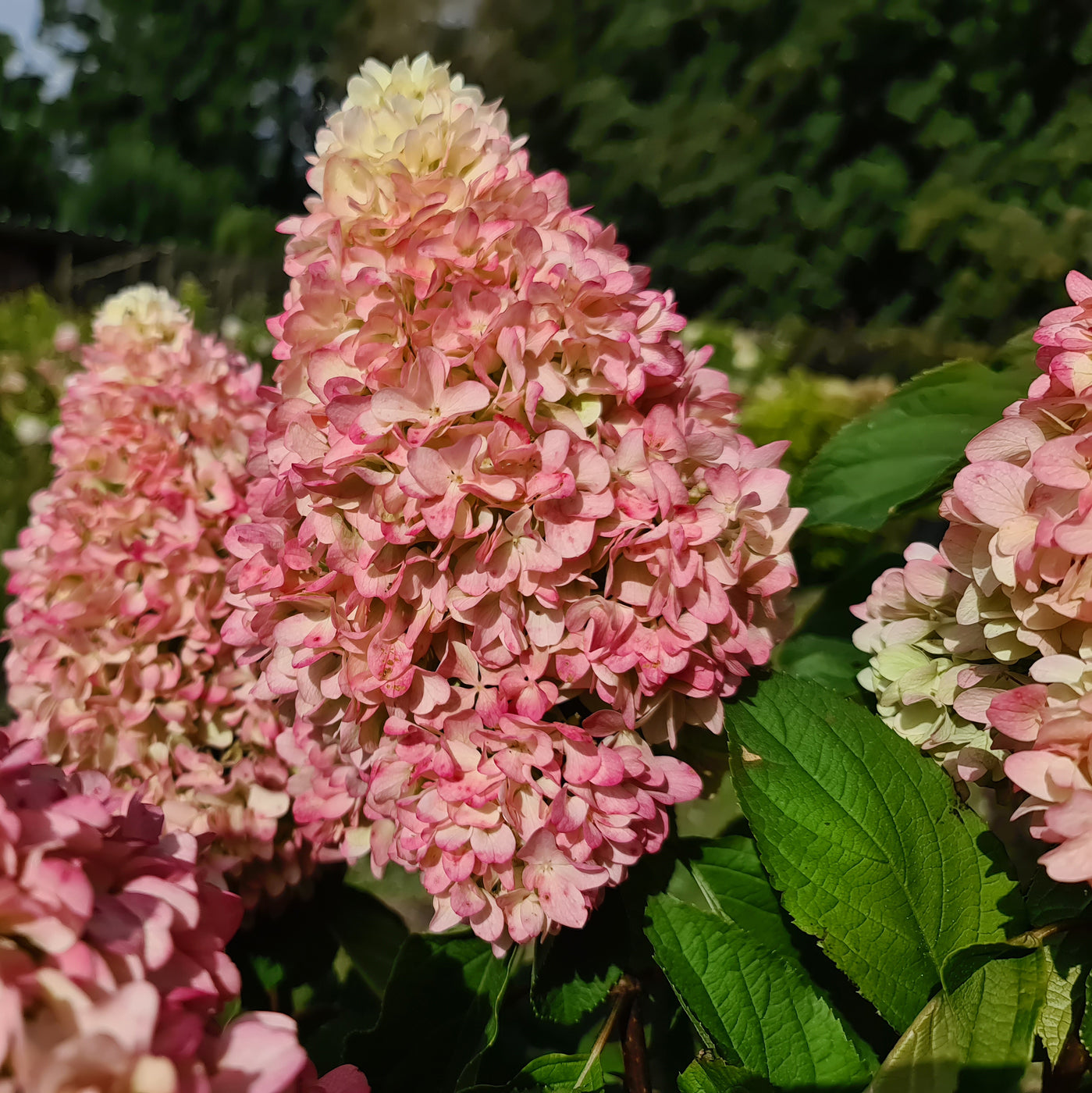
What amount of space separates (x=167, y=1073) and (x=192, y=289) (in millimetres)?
4573

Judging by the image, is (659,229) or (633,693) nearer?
(633,693)

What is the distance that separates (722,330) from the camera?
5.37 metres

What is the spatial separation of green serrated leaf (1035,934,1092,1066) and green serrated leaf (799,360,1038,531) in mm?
349

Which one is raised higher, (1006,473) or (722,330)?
(1006,473)

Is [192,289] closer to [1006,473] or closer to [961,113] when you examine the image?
[1006,473]

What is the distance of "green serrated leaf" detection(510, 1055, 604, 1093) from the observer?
0.62m

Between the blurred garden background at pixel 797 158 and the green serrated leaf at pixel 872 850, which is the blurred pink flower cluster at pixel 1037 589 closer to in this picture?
the green serrated leaf at pixel 872 850

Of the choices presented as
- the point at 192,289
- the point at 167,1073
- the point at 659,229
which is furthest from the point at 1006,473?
the point at 659,229

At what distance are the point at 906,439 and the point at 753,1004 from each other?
494 mm

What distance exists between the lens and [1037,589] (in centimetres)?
51

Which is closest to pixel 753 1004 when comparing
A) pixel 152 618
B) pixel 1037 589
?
pixel 1037 589

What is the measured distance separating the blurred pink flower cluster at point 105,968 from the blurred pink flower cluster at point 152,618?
473 mm

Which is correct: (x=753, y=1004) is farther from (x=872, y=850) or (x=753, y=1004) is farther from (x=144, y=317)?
(x=144, y=317)

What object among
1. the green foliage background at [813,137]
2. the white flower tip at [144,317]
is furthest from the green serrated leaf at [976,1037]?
the green foliage background at [813,137]
